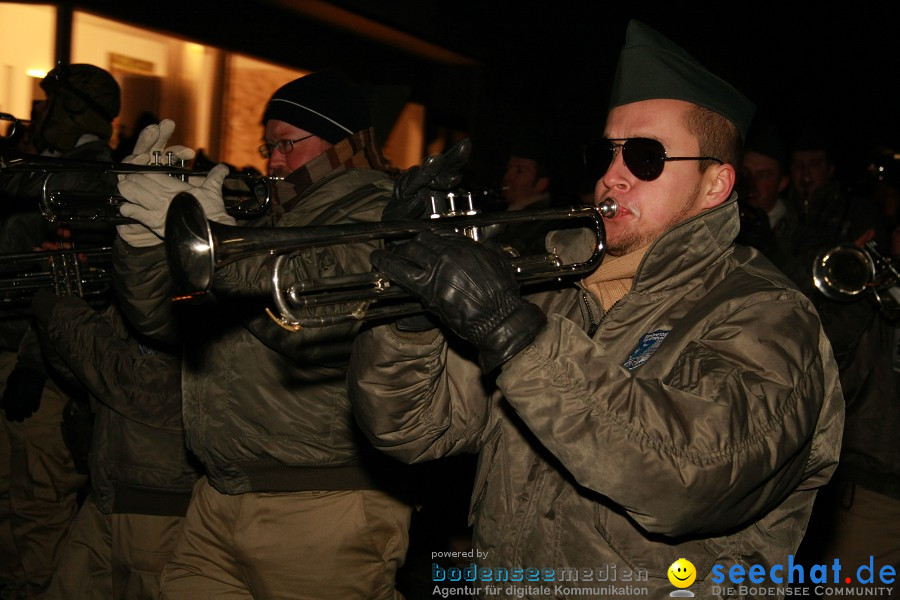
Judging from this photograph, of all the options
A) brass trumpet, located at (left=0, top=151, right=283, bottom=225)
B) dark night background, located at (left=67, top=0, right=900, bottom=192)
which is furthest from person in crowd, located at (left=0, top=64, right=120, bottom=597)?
dark night background, located at (left=67, top=0, right=900, bottom=192)

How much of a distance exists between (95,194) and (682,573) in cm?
310

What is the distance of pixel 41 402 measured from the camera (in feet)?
17.0

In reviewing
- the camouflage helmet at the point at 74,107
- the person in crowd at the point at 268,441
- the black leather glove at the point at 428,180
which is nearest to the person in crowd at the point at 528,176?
the camouflage helmet at the point at 74,107

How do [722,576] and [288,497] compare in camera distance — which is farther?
[288,497]

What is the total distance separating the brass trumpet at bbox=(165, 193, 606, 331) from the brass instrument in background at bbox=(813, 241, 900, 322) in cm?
308

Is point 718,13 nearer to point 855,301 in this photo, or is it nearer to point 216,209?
point 855,301

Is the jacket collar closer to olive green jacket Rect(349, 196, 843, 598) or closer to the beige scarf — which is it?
olive green jacket Rect(349, 196, 843, 598)

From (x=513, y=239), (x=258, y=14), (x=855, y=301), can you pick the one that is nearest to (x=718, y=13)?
(x=258, y=14)

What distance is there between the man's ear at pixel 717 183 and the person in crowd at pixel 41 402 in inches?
138

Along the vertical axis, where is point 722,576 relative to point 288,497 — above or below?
above

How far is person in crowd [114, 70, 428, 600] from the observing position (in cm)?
337

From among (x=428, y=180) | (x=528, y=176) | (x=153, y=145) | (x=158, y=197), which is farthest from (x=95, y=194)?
(x=528, y=176)

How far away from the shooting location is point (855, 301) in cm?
483

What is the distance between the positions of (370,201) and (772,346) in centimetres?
184
